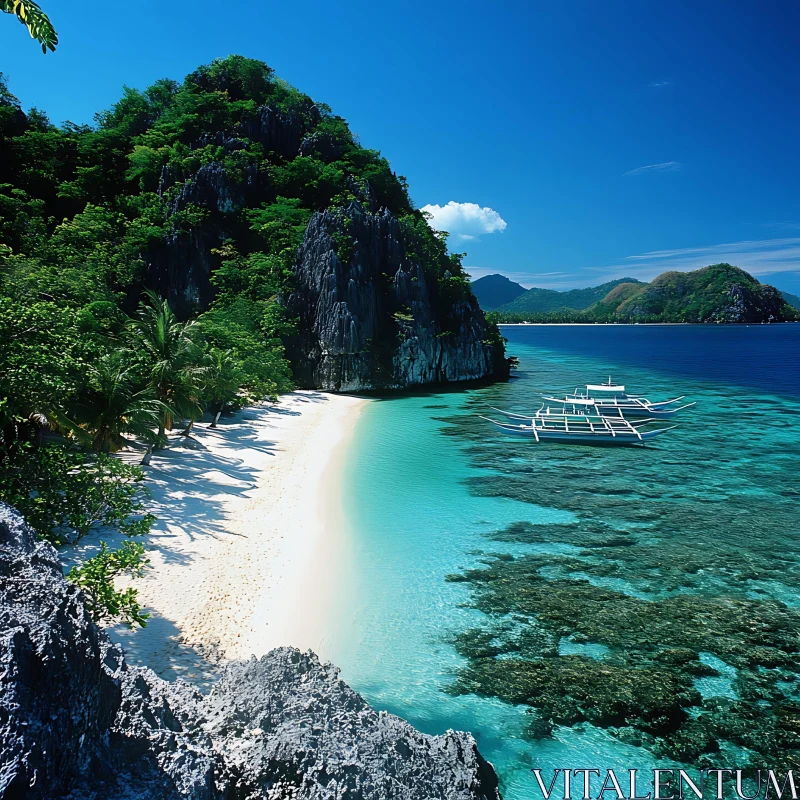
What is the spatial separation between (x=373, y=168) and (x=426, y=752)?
58341 millimetres

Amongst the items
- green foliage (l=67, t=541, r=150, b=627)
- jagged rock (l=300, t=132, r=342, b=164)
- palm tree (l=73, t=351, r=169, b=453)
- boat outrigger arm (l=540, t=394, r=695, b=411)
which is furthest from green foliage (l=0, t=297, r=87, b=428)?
jagged rock (l=300, t=132, r=342, b=164)

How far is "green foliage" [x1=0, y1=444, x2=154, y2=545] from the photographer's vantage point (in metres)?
9.58

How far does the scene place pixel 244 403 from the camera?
27969 millimetres

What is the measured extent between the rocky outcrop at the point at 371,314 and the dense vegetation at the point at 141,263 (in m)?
2.22

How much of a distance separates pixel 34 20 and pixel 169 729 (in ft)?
36.1

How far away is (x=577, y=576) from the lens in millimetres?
12500

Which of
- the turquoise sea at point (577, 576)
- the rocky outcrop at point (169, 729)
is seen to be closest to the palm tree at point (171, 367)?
the turquoise sea at point (577, 576)

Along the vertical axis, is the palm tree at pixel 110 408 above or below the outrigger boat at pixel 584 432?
above

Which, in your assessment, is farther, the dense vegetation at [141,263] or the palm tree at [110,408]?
the palm tree at [110,408]

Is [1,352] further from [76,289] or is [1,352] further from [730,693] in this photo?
[76,289]

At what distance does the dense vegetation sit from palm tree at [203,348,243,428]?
12cm

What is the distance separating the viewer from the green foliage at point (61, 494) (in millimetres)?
9578

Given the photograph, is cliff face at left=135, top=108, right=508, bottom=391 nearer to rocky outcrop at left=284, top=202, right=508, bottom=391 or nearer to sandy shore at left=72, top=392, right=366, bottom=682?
rocky outcrop at left=284, top=202, right=508, bottom=391

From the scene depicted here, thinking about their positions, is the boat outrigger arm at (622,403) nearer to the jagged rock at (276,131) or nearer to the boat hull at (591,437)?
the boat hull at (591,437)
